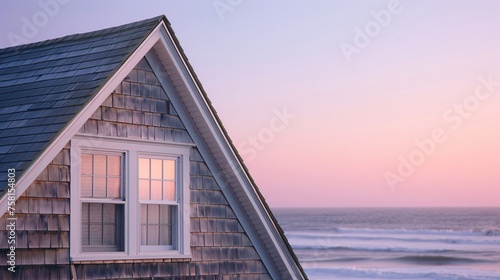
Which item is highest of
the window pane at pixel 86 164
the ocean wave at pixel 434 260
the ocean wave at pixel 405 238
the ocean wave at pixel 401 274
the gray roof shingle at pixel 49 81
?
the ocean wave at pixel 405 238

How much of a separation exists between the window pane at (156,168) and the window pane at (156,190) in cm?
8

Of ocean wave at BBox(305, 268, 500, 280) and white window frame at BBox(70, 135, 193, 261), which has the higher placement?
ocean wave at BBox(305, 268, 500, 280)

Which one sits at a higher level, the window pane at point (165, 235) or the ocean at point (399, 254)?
the ocean at point (399, 254)

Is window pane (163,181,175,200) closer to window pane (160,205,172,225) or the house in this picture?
the house

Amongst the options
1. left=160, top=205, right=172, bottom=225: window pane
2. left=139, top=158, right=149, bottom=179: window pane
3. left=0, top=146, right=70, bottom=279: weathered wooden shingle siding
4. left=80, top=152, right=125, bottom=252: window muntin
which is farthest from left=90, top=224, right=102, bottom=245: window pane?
left=160, top=205, right=172, bottom=225: window pane

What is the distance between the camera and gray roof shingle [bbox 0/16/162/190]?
1028 cm

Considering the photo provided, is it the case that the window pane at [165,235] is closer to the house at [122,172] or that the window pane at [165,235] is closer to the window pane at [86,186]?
the house at [122,172]

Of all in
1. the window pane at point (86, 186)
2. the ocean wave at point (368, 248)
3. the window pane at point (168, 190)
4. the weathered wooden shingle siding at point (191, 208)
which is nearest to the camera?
the window pane at point (86, 186)

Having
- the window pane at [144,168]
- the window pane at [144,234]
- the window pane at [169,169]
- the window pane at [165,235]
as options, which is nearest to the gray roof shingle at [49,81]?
the window pane at [144,168]

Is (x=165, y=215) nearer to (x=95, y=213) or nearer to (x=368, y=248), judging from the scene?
(x=95, y=213)

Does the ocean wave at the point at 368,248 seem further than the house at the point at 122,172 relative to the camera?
Yes

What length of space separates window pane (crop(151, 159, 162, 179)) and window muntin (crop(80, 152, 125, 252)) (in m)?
0.54

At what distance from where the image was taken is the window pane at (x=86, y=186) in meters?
11.1

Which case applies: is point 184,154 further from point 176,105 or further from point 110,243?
point 110,243
